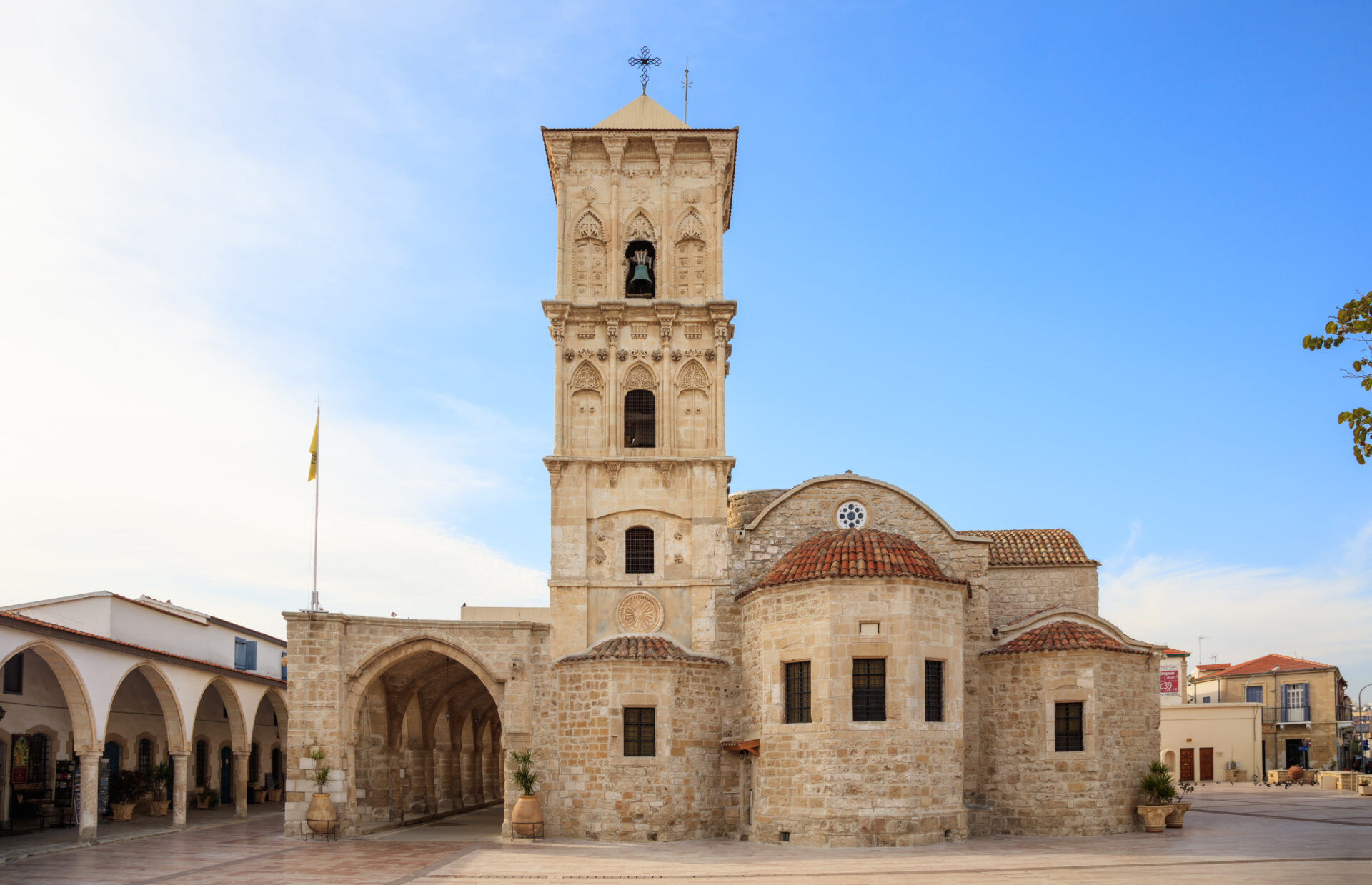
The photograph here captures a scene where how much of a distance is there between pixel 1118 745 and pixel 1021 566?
607 centimetres

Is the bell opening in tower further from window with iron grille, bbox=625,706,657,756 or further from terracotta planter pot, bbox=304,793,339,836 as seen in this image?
terracotta planter pot, bbox=304,793,339,836

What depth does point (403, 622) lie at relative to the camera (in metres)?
25.0

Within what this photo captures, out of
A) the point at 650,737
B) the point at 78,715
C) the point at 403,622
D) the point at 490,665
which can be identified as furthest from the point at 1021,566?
the point at 78,715

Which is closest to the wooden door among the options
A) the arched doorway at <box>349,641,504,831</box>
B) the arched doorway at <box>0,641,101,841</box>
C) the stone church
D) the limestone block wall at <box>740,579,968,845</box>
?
the stone church

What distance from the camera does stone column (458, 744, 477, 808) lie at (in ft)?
117

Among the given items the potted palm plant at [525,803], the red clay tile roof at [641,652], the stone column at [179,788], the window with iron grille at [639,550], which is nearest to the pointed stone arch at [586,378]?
the window with iron grille at [639,550]

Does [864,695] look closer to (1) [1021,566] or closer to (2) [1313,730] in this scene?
(1) [1021,566]

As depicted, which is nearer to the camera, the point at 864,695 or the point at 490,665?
the point at 864,695

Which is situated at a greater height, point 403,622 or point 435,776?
point 403,622

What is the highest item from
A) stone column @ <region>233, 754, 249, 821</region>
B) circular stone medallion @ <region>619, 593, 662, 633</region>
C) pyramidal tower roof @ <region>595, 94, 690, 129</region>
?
pyramidal tower roof @ <region>595, 94, 690, 129</region>

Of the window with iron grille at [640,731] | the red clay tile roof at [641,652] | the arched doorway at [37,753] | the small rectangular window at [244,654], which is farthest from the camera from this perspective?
the small rectangular window at [244,654]

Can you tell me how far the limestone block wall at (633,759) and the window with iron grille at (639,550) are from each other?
280cm

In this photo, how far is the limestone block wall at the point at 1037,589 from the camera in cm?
2780

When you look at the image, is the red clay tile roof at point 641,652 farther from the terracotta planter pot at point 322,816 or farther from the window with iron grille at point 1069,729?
the window with iron grille at point 1069,729
